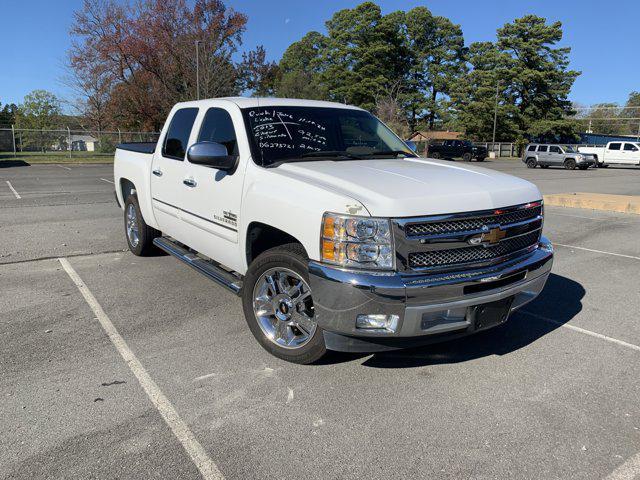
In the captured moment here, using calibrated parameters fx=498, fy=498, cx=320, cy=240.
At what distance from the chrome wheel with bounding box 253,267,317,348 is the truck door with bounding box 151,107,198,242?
1677 millimetres

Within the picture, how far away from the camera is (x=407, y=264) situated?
306cm

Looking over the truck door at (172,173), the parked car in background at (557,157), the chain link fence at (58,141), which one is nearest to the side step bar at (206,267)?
the truck door at (172,173)

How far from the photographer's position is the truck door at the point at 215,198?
411 cm

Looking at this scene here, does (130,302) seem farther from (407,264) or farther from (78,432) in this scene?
(407,264)

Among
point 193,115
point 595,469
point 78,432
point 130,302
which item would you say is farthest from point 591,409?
point 193,115

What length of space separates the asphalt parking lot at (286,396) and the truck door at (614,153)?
1563 inches

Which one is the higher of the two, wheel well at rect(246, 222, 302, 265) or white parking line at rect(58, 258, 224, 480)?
wheel well at rect(246, 222, 302, 265)

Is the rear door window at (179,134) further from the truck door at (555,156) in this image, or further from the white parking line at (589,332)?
the truck door at (555,156)

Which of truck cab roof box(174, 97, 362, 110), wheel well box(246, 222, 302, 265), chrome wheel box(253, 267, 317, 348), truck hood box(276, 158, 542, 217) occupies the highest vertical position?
truck cab roof box(174, 97, 362, 110)

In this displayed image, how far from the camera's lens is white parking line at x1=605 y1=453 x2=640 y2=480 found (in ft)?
8.23

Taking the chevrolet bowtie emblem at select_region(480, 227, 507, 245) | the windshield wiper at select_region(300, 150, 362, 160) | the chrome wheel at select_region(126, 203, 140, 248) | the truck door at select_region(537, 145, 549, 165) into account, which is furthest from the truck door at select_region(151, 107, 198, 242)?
the truck door at select_region(537, 145, 549, 165)

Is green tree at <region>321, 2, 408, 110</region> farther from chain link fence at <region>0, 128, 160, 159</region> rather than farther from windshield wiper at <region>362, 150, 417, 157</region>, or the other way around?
windshield wiper at <region>362, 150, 417, 157</region>

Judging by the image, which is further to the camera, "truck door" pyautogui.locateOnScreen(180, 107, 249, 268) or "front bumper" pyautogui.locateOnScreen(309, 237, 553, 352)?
"truck door" pyautogui.locateOnScreen(180, 107, 249, 268)

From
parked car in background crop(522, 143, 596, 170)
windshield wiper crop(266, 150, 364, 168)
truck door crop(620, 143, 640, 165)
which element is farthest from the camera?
truck door crop(620, 143, 640, 165)
